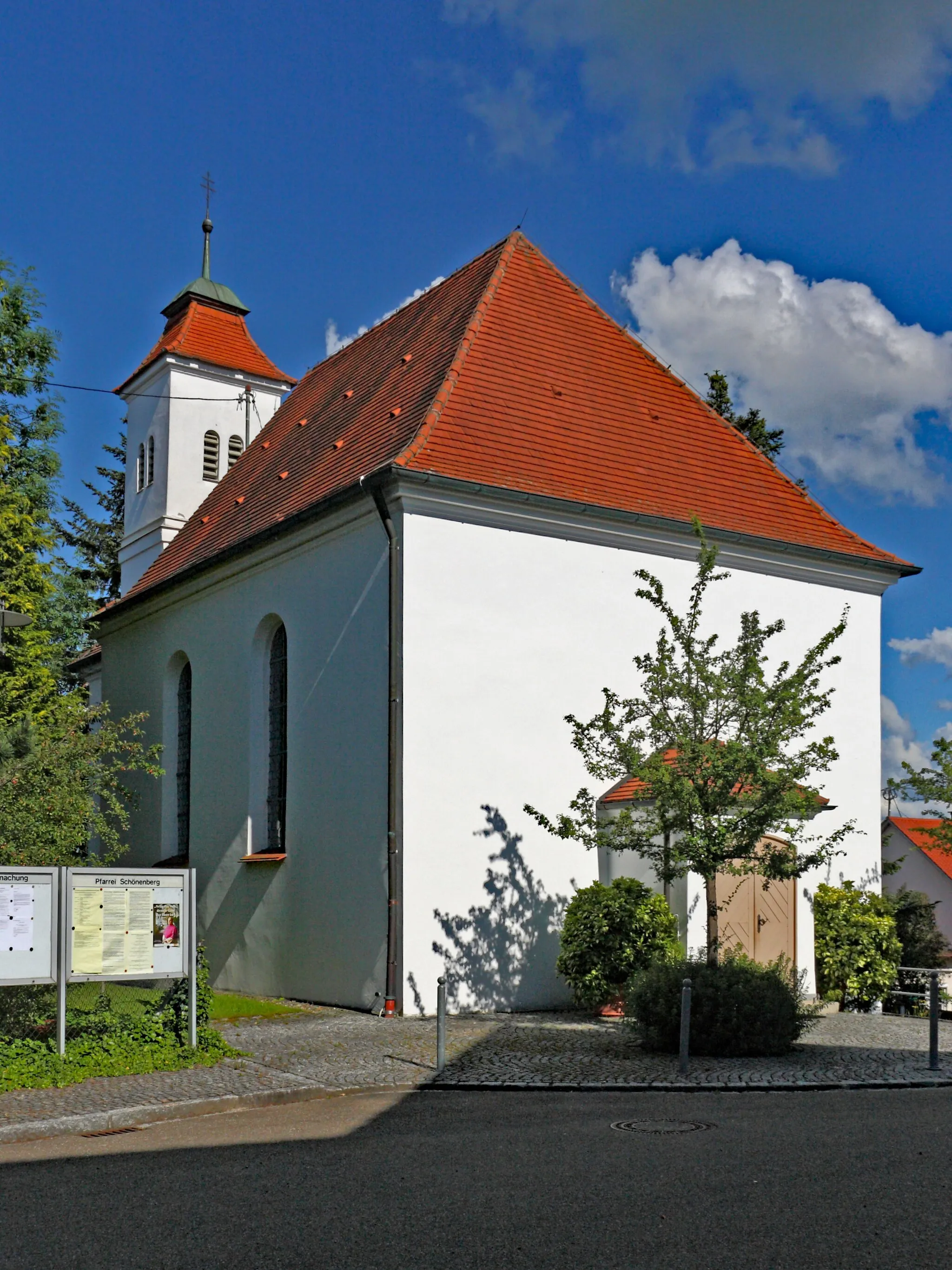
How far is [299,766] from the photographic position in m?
17.6

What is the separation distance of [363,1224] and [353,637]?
36.6 ft

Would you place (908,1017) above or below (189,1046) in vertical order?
below

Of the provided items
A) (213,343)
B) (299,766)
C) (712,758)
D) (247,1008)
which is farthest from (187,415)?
(712,758)

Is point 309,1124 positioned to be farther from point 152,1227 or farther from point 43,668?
point 43,668

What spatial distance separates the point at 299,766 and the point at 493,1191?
11463mm

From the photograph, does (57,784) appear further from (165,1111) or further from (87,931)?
(165,1111)

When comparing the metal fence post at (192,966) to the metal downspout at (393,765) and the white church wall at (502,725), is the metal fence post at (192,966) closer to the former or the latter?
the metal downspout at (393,765)

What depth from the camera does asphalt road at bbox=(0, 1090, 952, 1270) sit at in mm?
5387

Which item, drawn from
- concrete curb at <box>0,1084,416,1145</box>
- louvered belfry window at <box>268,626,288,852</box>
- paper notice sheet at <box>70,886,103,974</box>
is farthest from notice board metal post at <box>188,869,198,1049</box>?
louvered belfry window at <box>268,626,288,852</box>

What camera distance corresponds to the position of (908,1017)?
1628cm

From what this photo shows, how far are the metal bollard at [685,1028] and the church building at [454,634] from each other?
4.00 meters

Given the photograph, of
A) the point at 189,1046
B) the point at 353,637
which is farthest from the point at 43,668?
the point at 189,1046

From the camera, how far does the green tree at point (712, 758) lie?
12367 mm

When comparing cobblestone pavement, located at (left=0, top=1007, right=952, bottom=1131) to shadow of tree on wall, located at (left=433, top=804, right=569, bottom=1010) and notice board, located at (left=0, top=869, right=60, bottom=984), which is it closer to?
shadow of tree on wall, located at (left=433, top=804, right=569, bottom=1010)
